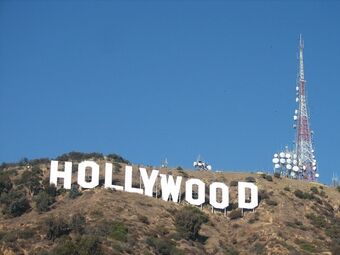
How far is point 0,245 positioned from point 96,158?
5387cm

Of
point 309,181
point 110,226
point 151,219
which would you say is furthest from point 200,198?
point 309,181

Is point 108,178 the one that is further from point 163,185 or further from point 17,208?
point 17,208

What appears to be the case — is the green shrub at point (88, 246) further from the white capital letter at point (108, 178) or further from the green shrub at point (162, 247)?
the white capital letter at point (108, 178)

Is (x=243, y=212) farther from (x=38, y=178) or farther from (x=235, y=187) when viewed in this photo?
(x=38, y=178)

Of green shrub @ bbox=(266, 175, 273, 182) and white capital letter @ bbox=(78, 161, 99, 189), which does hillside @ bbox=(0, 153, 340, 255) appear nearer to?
white capital letter @ bbox=(78, 161, 99, 189)

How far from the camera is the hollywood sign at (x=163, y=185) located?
113 meters

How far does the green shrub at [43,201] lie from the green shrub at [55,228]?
36.5 feet

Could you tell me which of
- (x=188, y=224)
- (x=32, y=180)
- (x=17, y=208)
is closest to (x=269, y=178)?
(x=188, y=224)

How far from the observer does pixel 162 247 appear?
319ft

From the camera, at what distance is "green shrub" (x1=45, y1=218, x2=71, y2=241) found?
94.7 metres

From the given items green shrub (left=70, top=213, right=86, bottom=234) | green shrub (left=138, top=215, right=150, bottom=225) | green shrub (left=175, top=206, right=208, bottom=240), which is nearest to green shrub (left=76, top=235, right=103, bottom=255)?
green shrub (left=70, top=213, right=86, bottom=234)

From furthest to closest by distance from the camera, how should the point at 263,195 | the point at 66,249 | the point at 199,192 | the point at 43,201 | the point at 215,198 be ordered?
the point at 263,195
the point at 215,198
the point at 199,192
the point at 43,201
the point at 66,249

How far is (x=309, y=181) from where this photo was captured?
141000 mm

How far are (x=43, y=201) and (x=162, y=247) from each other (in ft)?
62.2
